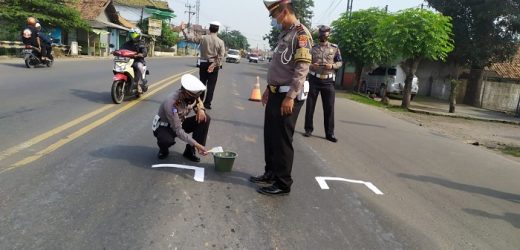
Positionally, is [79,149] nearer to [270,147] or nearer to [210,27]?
[270,147]

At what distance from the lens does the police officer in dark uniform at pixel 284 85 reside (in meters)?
4.69

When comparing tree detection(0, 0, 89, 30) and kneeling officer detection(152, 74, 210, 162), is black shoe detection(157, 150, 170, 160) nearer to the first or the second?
kneeling officer detection(152, 74, 210, 162)

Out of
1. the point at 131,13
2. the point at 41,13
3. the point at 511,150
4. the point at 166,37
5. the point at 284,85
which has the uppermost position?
the point at 131,13

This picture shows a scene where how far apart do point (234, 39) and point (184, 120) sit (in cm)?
12907

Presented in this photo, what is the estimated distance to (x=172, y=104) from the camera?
550cm

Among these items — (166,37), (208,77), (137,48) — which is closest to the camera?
(208,77)

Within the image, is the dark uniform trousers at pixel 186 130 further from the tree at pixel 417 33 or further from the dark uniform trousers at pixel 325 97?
the tree at pixel 417 33

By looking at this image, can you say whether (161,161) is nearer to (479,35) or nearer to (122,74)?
(122,74)

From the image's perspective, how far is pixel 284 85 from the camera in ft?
16.1

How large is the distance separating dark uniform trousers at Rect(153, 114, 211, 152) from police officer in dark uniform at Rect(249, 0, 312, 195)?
102 centimetres

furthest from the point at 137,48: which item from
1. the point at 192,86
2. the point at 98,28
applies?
the point at 98,28

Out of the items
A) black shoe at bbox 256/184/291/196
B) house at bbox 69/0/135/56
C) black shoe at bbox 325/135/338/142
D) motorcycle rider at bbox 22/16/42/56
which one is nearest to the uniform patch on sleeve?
black shoe at bbox 256/184/291/196

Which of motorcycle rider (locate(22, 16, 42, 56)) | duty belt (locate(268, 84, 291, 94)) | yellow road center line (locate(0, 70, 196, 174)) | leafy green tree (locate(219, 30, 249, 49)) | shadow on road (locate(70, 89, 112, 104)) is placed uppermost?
leafy green tree (locate(219, 30, 249, 49))

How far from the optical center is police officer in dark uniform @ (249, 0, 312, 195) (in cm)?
469
